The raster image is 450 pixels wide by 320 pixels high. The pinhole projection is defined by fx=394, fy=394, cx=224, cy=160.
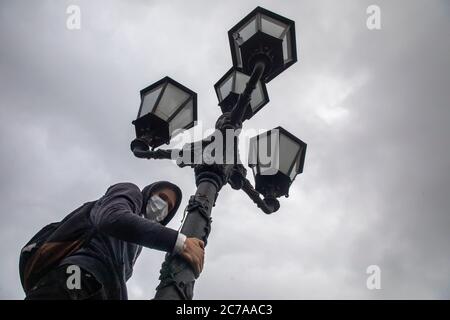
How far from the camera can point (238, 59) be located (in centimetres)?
436

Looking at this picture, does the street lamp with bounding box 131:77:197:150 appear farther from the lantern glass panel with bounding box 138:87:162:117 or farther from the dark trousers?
A: the dark trousers

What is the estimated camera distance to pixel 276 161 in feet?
15.6

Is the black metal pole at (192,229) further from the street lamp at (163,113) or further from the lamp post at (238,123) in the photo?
the street lamp at (163,113)

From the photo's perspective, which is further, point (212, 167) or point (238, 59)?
point (238, 59)

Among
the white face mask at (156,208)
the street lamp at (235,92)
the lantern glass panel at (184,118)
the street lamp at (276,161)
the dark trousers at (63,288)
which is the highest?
the street lamp at (235,92)

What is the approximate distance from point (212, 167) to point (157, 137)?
3.91 feet

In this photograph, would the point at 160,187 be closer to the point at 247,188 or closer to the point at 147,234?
the point at 247,188

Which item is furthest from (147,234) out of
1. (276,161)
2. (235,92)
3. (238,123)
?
(235,92)

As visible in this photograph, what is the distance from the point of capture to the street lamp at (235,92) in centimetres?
499

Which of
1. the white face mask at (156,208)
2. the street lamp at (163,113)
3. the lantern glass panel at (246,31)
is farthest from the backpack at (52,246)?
the lantern glass panel at (246,31)

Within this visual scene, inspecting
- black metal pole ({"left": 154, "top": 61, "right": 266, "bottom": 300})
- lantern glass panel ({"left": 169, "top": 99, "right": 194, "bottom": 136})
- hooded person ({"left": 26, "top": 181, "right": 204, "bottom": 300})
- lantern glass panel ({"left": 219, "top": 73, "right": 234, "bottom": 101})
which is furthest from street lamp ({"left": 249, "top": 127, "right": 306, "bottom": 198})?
hooded person ({"left": 26, "top": 181, "right": 204, "bottom": 300})

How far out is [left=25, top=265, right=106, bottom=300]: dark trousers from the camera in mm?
2850
